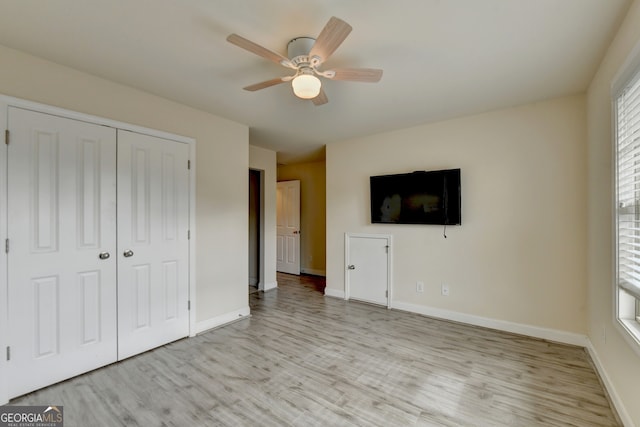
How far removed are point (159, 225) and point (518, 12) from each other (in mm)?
3210

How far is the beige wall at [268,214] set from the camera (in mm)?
4723

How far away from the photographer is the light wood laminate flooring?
1.78 meters

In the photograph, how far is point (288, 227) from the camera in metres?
6.04

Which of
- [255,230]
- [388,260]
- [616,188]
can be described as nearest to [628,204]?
[616,188]

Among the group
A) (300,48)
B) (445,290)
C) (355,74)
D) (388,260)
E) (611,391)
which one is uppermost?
(300,48)

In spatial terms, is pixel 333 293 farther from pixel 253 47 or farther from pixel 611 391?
pixel 253 47

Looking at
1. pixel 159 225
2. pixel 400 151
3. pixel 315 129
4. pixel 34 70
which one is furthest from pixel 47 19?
pixel 400 151

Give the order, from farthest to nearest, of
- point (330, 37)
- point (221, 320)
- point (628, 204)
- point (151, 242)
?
point (221, 320)
point (151, 242)
point (628, 204)
point (330, 37)

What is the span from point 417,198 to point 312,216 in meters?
2.80

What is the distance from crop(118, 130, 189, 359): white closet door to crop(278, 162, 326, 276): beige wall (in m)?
3.20

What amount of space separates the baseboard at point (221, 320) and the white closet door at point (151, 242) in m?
0.17

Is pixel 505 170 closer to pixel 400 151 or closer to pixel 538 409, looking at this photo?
pixel 400 151

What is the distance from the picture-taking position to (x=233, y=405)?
1.90m
